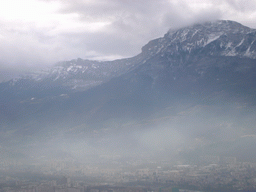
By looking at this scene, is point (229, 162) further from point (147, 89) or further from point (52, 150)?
point (147, 89)

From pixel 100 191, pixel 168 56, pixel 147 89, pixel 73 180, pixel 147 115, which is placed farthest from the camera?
pixel 168 56

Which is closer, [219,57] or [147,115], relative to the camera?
[147,115]

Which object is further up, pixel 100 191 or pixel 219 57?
pixel 219 57

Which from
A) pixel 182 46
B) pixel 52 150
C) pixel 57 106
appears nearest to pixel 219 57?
pixel 182 46

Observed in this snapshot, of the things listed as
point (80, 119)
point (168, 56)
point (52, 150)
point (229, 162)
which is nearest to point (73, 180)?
point (229, 162)

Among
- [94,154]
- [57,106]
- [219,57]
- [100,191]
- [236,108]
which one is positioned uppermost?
[219,57]

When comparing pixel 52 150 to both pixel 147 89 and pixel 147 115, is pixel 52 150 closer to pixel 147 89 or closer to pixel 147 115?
pixel 147 115

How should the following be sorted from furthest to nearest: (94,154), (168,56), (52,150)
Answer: (168,56) < (52,150) < (94,154)
